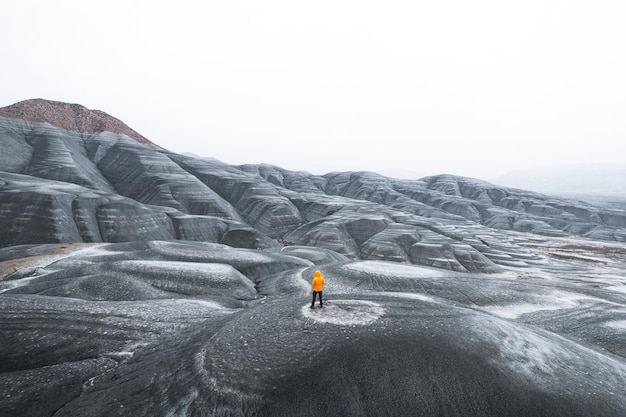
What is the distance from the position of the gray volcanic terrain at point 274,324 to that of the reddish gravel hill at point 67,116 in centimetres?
4144

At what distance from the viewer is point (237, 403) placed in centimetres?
865

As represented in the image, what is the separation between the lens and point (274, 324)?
13.2 metres

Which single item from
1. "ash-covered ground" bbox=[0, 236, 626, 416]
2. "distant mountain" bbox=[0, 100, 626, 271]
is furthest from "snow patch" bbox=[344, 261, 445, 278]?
"distant mountain" bbox=[0, 100, 626, 271]

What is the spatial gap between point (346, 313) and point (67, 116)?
10744 centimetres

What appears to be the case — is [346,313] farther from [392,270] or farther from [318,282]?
[392,270]

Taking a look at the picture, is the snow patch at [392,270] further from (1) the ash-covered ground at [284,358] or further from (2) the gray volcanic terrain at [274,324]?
(1) the ash-covered ground at [284,358]

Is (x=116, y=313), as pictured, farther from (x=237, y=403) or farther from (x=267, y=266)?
(x=267, y=266)

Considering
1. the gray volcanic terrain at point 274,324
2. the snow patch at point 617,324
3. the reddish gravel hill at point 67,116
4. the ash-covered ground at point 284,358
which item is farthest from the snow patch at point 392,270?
the reddish gravel hill at point 67,116

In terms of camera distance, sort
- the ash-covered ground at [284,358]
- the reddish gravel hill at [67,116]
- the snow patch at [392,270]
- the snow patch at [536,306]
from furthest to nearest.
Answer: the reddish gravel hill at [67,116], the snow patch at [392,270], the snow patch at [536,306], the ash-covered ground at [284,358]

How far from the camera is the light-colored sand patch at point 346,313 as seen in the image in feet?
42.8

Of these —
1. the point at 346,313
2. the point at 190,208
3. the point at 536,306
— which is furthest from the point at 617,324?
the point at 190,208

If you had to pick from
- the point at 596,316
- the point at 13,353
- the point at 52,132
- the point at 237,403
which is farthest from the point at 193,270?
the point at 52,132

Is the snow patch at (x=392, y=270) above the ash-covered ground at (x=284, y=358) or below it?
below

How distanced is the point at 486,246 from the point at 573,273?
1510 centimetres
